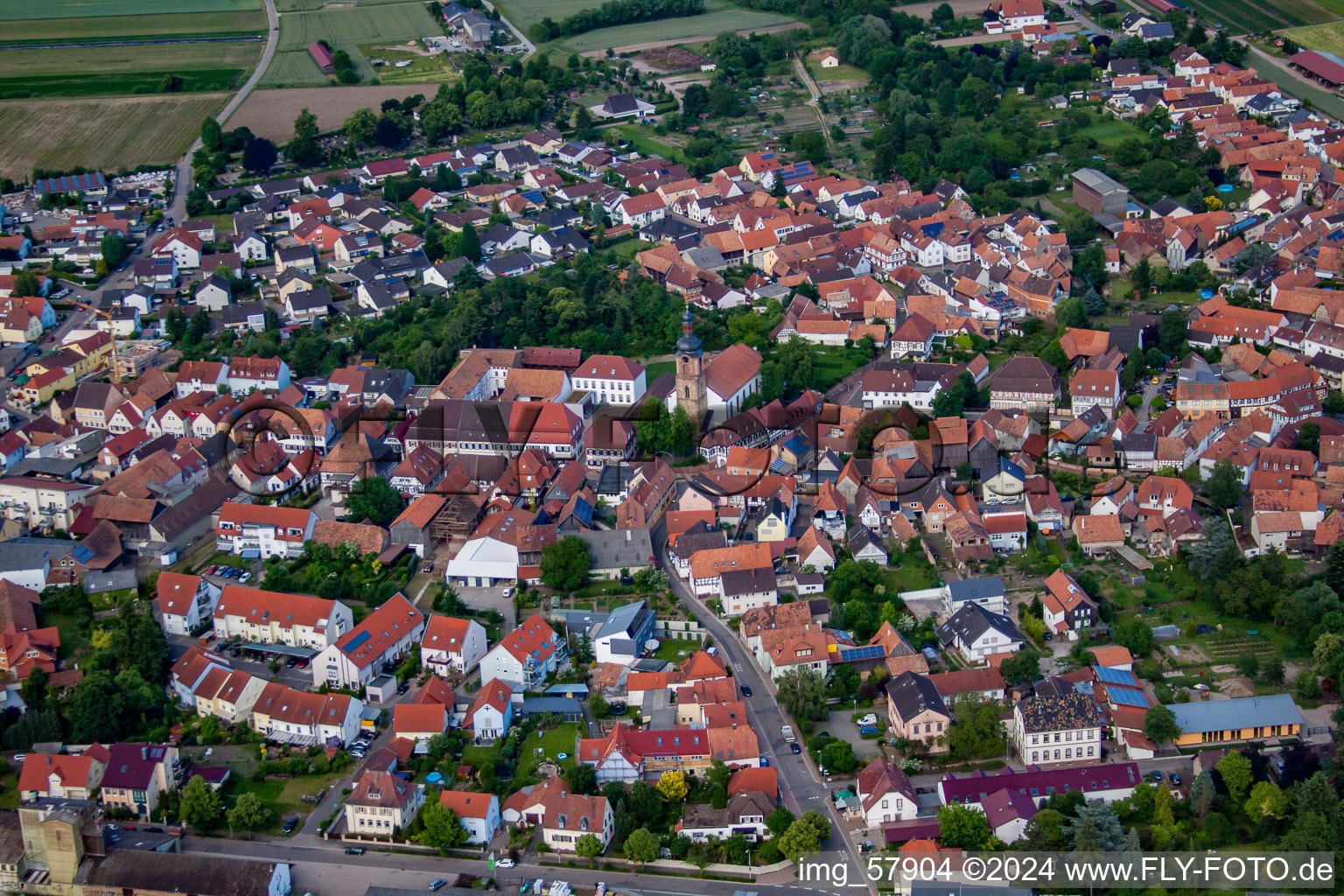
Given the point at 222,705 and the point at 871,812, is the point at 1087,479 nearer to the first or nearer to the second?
the point at 871,812

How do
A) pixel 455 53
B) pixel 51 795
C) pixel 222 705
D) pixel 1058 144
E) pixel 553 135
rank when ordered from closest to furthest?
pixel 51 795 < pixel 222 705 < pixel 1058 144 < pixel 553 135 < pixel 455 53

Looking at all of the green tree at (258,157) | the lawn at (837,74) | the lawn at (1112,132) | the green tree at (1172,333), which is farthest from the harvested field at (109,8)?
the green tree at (1172,333)

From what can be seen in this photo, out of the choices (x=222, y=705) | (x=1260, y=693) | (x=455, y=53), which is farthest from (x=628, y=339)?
(x=455, y=53)

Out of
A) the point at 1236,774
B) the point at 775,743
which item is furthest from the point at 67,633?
the point at 1236,774

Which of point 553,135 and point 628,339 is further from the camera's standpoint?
point 553,135

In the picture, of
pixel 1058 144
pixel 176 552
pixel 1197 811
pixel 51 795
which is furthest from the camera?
pixel 1058 144

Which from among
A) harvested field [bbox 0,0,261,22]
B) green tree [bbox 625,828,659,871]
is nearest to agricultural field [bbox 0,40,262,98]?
harvested field [bbox 0,0,261,22]

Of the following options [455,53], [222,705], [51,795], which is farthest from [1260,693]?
[455,53]

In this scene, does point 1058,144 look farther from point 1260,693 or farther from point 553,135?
point 1260,693
